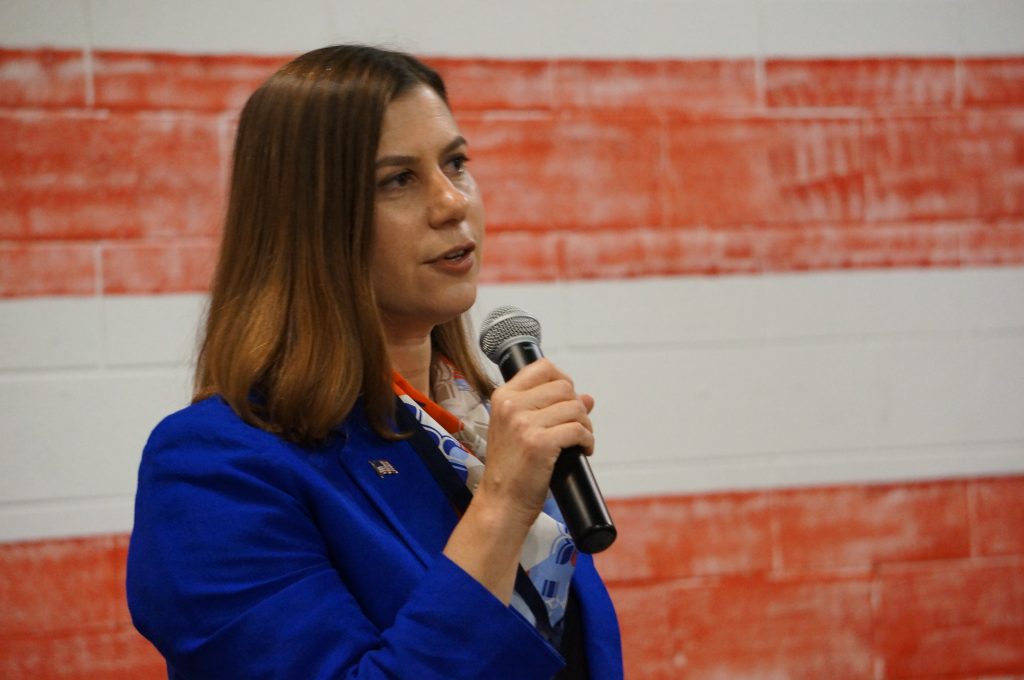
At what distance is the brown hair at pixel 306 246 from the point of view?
1.07 m

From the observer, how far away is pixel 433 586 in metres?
0.93

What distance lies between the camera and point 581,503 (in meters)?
0.93

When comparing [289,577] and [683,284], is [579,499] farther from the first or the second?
[683,284]

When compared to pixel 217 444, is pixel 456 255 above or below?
above

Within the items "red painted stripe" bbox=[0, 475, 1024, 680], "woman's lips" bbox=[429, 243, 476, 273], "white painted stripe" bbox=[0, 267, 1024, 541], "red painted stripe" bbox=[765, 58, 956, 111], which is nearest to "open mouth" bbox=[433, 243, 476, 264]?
"woman's lips" bbox=[429, 243, 476, 273]

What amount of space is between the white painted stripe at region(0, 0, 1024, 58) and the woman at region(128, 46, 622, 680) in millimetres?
1042

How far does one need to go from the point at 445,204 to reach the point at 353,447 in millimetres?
278

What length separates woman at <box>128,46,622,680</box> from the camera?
0.93 m

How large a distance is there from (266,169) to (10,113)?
117 centimetres

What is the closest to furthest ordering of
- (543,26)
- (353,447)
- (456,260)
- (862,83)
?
(353,447) → (456,260) → (543,26) → (862,83)

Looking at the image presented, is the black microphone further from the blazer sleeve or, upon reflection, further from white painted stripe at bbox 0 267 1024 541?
white painted stripe at bbox 0 267 1024 541

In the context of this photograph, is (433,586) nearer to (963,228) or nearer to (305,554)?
(305,554)

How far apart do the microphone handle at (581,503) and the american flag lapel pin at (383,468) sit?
20 centimetres

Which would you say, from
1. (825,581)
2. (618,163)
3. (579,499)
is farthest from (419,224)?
(825,581)
